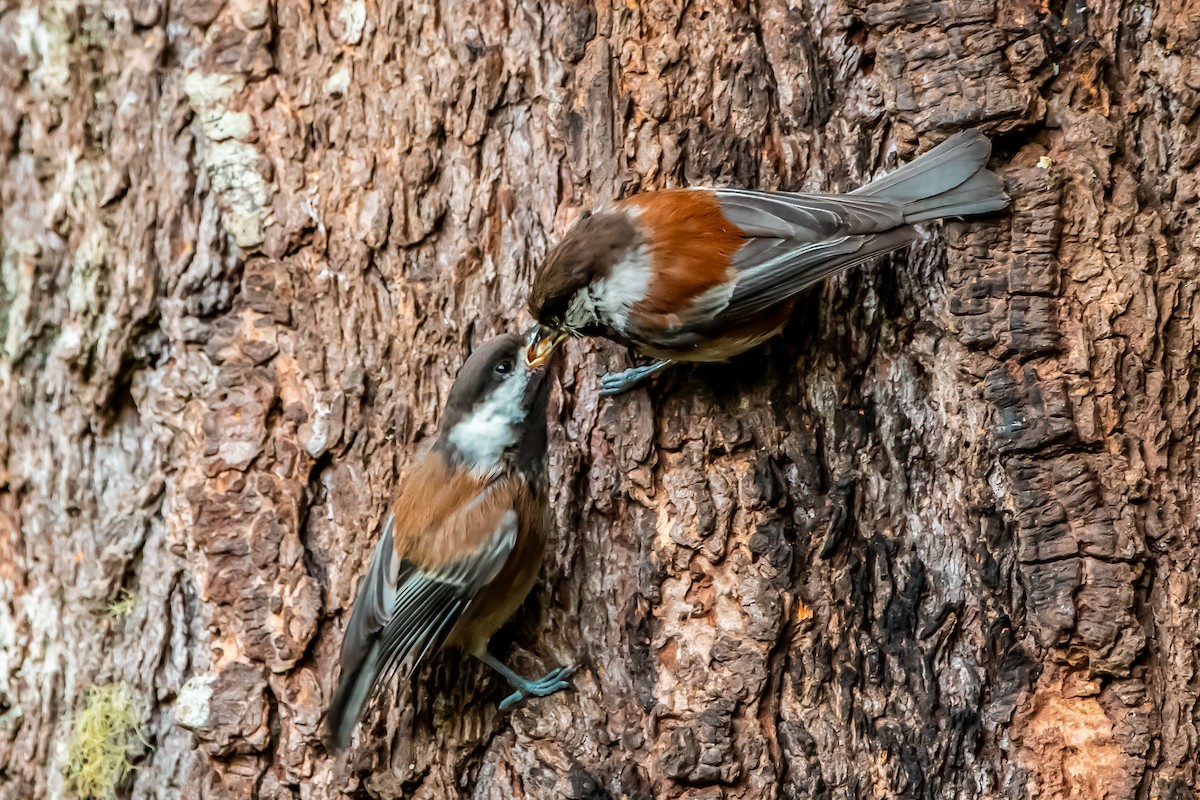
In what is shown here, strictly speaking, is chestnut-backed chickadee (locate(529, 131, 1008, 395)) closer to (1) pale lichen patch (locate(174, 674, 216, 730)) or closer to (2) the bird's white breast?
(2) the bird's white breast

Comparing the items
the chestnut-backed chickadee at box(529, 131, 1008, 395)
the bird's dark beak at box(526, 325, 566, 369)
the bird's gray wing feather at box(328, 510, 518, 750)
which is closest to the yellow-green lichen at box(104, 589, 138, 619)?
the bird's gray wing feather at box(328, 510, 518, 750)

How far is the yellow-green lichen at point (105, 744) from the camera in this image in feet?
9.73

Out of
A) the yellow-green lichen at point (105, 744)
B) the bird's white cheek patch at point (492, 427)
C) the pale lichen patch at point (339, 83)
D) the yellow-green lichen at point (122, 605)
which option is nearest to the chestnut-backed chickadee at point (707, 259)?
the bird's white cheek patch at point (492, 427)

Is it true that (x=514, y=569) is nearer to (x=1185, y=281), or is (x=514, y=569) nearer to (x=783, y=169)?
(x=783, y=169)

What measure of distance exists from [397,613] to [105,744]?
3.49ft

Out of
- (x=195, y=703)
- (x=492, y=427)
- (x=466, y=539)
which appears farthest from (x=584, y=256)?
(x=195, y=703)

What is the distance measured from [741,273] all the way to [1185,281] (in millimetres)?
1016

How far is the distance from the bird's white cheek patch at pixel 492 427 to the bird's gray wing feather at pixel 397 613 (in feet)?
0.60

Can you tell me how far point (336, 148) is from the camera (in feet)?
9.89

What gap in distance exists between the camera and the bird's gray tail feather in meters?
2.34

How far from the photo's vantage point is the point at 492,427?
113 inches

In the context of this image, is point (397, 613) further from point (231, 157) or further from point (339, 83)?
point (339, 83)

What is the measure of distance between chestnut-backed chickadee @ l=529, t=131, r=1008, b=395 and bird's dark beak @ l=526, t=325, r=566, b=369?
0.16 feet

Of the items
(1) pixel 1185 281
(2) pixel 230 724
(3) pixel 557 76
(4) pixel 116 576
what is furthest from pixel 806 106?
(4) pixel 116 576
